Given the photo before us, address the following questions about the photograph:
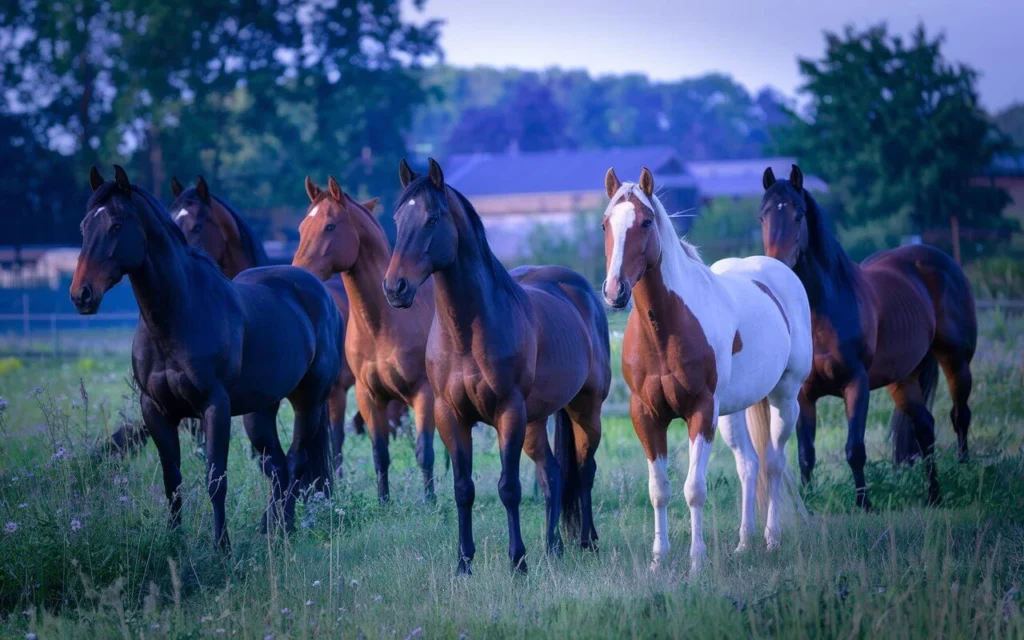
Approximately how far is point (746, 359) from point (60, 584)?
13.9ft

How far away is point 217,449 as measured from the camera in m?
6.78

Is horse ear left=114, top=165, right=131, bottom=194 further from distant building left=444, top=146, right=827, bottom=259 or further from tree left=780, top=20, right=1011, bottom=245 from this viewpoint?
distant building left=444, top=146, right=827, bottom=259

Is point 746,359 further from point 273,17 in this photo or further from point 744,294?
point 273,17

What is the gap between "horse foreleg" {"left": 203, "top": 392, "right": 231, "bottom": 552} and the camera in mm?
6680

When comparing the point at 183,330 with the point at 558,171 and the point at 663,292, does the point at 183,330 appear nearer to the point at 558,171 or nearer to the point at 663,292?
the point at 663,292

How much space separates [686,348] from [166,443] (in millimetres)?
3213

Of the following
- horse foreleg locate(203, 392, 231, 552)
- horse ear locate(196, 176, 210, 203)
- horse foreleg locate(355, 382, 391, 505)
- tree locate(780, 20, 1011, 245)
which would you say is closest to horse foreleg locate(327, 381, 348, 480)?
horse foreleg locate(355, 382, 391, 505)

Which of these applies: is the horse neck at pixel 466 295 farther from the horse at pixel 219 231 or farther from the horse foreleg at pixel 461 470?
the horse at pixel 219 231

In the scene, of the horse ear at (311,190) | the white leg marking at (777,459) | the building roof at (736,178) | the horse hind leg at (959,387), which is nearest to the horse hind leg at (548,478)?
the white leg marking at (777,459)

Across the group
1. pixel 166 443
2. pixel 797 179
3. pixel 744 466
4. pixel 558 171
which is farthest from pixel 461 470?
pixel 558 171

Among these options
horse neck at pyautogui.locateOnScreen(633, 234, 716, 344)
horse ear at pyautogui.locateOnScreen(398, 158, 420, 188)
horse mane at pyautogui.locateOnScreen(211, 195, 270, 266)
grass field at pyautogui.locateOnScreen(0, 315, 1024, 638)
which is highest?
horse ear at pyautogui.locateOnScreen(398, 158, 420, 188)

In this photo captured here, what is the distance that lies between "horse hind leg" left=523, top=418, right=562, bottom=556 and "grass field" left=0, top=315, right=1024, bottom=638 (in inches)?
7.9

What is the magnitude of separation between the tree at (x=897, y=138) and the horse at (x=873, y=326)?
73.9 ft

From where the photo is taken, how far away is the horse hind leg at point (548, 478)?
6.89 meters
